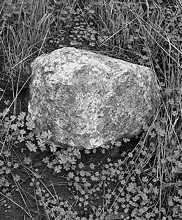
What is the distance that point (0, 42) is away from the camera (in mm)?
3564

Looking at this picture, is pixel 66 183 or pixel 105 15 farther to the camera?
pixel 105 15

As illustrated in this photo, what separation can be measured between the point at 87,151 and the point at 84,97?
0.43 metres

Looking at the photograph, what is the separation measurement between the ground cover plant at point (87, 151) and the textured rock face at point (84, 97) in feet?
0.35

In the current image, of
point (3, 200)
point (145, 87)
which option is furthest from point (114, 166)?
point (3, 200)

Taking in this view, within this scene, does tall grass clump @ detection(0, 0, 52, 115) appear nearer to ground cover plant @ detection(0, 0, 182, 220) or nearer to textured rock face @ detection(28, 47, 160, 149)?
ground cover plant @ detection(0, 0, 182, 220)

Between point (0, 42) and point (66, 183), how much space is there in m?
1.37

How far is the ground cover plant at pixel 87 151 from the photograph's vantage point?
119 inches

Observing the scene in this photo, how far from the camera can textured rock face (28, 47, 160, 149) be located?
300 cm

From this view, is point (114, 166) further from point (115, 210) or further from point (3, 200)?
point (3, 200)

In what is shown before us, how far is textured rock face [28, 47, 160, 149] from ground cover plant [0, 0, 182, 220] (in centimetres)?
11

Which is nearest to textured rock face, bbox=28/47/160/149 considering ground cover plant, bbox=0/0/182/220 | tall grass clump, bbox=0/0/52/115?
ground cover plant, bbox=0/0/182/220

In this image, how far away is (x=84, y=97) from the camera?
3000 mm

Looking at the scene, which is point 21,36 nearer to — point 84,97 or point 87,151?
point 84,97

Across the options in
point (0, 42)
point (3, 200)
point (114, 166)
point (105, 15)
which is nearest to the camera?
point (3, 200)
